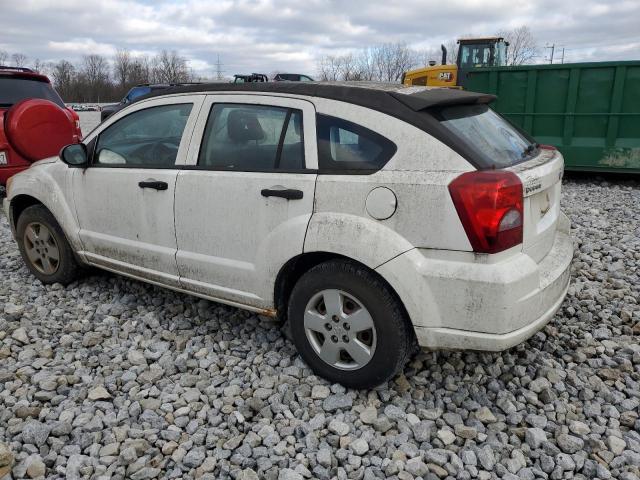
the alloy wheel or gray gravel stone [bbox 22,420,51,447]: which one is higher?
the alloy wheel

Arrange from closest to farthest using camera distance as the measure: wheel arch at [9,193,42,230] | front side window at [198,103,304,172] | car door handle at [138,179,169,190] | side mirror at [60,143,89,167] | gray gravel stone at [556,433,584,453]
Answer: gray gravel stone at [556,433,584,453]
front side window at [198,103,304,172]
car door handle at [138,179,169,190]
side mirror at [60,143,89,167]
wheel arch at [9,193,42,230]

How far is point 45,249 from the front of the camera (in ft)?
15.4

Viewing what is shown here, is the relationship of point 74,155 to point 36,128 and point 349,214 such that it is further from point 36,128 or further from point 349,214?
point 36,128

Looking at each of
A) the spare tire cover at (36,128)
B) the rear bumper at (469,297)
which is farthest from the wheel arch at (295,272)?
the spare tire cover at (36,128)

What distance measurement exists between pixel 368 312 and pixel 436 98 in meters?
1.20

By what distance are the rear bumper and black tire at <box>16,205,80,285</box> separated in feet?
9.87

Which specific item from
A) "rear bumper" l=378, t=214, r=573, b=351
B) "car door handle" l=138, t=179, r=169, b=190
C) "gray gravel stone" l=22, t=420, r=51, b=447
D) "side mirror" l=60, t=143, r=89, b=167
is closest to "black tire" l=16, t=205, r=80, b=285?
"side mirror" l=60, t=143, r=89, b=167

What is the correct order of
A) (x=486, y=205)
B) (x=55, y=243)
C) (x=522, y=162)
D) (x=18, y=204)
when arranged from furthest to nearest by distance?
(x=18, y=204), (x=55, y=243), (x=522, y=162), (x=486, y=205)

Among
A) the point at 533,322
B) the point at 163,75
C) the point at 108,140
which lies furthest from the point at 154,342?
the point at 163,75

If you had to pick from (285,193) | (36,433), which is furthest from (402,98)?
(36,433)

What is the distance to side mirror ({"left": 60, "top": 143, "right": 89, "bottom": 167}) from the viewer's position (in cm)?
408

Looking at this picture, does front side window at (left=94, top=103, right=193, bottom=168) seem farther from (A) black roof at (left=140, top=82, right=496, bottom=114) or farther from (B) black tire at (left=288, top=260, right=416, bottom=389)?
A: (B) black tire at (left=288, top=260, right=416, bottom=389)

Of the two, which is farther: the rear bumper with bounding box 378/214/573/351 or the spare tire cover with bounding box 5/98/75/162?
the spare tire cover with bounding box 5/98/75/162

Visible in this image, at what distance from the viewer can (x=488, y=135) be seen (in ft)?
9.77
